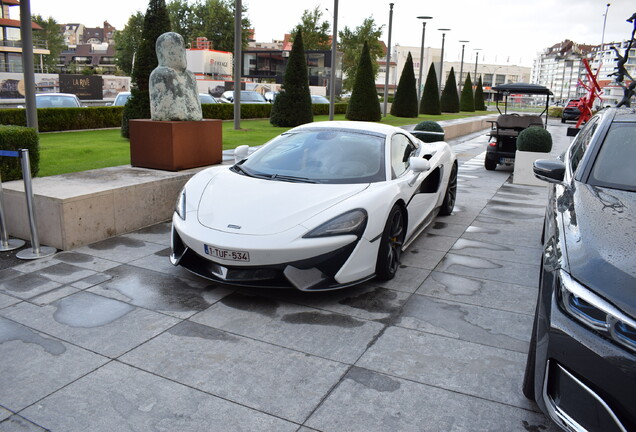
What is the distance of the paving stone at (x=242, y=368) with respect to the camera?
9.99 ft

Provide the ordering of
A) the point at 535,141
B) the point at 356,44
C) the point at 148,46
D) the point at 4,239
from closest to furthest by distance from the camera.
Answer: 1. the point at 4,239
2. the point at 535,141
3. the point at 148,46
4. the point at 356,44

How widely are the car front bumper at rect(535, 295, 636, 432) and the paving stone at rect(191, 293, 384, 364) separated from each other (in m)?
1.37

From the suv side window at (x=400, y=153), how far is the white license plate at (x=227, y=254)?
183cm

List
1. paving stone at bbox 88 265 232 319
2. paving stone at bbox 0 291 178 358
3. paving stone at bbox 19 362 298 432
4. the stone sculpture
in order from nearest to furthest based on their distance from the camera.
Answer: paving stone at bbox 19 362 298 432 < paving stone at bbox 0 291 178 358 < paving stone at bbox 88 265 232 319 < the stone sculpture

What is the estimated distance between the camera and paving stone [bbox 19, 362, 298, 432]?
109 inches

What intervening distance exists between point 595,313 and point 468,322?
199 centimetres

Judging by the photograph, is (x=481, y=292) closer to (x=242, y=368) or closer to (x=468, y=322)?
(x=468, y=322)

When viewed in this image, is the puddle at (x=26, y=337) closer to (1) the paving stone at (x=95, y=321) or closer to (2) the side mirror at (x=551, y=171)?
(1) the paving stone at (x=95, y=321)

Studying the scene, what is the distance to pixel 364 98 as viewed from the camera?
24.0 meters

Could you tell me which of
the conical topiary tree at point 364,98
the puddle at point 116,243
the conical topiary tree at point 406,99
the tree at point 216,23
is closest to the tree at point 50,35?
the tree at point 216,23

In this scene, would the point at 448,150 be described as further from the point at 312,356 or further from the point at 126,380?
the point at 126,380

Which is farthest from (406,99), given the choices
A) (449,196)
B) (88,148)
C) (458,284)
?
(458,284)

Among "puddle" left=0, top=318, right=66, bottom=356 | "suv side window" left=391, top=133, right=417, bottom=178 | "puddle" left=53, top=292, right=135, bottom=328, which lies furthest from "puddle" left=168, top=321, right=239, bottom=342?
"suv side window" left=391, top=133, right=417, bottom=178

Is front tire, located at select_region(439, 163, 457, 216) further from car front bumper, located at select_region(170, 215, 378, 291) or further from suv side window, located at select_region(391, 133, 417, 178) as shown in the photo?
car front bumper, located at select_region(170, 215, 378, 291)
